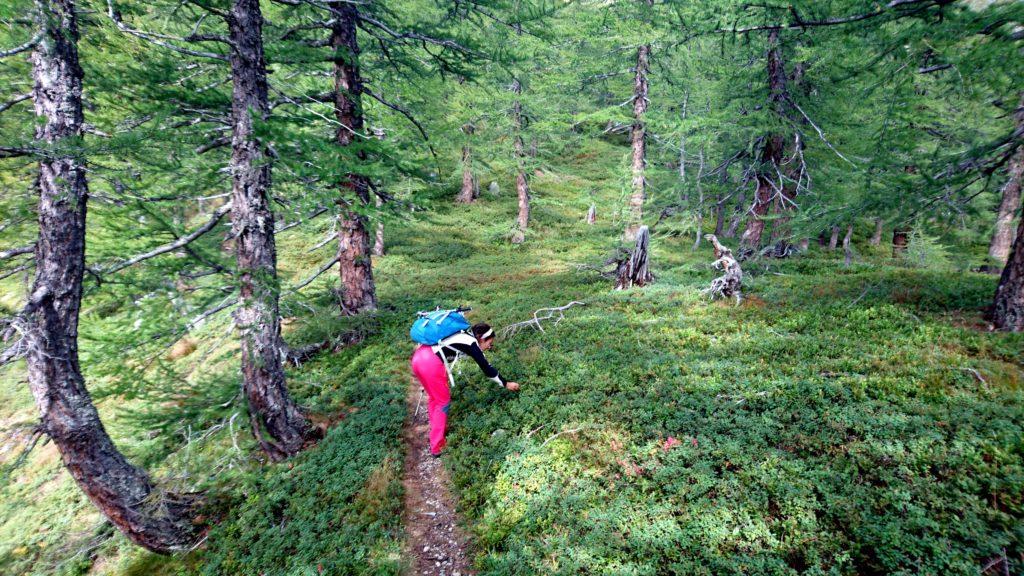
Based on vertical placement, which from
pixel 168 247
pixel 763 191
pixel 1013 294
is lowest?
pixel 1013 294

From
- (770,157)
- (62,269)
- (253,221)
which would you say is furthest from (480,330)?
(770,157)

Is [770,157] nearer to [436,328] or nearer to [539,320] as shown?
[539,320]

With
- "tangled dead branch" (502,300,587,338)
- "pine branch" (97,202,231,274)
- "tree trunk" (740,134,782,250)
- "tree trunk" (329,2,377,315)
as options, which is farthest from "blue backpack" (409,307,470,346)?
"tree trunk" (740,134,782,250)

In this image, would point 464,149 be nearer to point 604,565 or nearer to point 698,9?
point 698,9

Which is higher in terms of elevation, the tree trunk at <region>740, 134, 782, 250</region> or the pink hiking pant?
the tree trunk at <region>740, 134, 782, 250</region>

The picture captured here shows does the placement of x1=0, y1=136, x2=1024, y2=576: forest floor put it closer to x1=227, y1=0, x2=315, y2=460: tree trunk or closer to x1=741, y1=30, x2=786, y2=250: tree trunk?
x1=227, y1=0, x2=315, y2=460: tree trunk

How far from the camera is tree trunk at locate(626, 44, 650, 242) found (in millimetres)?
16219

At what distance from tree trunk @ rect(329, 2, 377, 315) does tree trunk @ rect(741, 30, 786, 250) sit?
11199 mm

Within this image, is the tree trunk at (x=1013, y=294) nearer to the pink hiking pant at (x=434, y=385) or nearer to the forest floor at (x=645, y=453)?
the forest floor at (x=645, y=453)

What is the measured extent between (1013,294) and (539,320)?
8593 millimetres

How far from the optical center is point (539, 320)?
10469mm

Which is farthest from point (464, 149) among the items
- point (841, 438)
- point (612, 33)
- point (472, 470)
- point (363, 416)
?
point (841, 438)

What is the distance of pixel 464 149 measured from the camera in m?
23.4

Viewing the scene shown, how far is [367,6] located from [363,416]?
969 cm
